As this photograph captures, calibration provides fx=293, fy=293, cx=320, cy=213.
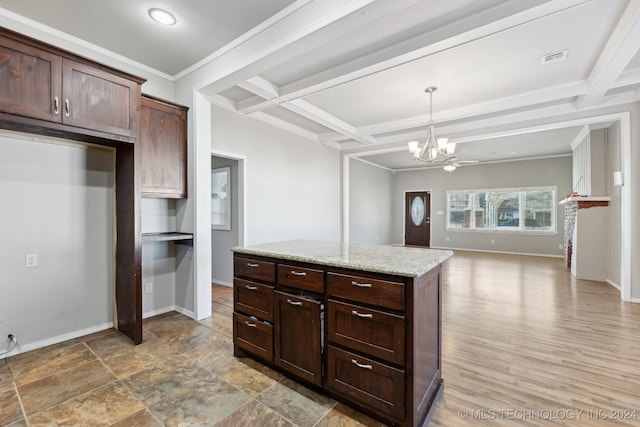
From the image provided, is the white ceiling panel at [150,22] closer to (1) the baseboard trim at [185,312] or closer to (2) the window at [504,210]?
(1) the baseboard trim at [185,312]

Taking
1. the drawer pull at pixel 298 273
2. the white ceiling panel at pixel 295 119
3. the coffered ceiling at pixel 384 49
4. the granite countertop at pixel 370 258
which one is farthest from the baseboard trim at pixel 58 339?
the white ceiling panel at pixel 295 119

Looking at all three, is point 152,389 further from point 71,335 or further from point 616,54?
point 616,54

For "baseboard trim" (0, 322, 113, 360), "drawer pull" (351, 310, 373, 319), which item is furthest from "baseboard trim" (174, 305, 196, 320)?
"drawer pull" (351, 310, 373, 319)

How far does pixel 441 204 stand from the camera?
977 cm

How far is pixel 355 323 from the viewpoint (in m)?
1.74

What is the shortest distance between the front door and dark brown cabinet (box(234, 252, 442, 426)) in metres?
8.55

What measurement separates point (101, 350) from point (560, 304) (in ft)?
17.3

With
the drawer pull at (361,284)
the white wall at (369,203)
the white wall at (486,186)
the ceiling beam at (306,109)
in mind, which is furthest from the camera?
the white wall at (369,203)

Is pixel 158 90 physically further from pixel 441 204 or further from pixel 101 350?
pixel 441 204

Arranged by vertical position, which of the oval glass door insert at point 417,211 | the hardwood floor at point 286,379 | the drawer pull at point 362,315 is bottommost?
the hardwood floor at point 286,379

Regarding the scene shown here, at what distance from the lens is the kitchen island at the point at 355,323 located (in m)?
1.58

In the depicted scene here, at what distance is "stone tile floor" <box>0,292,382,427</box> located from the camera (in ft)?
5.74

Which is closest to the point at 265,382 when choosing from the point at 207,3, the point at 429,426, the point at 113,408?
the point at 113,408

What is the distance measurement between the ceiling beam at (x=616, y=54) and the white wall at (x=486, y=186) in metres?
4.95
